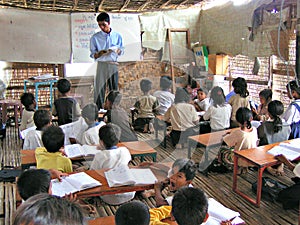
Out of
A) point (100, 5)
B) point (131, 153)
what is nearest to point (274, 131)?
point (131, 153)

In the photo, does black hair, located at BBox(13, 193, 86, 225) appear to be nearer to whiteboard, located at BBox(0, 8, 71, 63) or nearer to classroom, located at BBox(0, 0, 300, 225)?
classroom, located at BBox(0, 0, 300, 225)

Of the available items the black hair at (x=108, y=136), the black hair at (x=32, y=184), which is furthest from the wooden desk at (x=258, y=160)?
the black hair at (x=32, y=184)

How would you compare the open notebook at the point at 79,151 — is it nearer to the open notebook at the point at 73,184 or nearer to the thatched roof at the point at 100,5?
the open notebook at the point at 73,184

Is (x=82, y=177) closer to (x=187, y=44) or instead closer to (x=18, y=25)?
(x=18, y=25)

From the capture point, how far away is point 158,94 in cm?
540

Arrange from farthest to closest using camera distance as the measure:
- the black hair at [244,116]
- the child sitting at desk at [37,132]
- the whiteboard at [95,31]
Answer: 1. the whiteboard at [95,31]
2. the black hair at [244,116]
3. the child sitting at desk at [37,132]

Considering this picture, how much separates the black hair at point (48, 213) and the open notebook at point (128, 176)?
146cm

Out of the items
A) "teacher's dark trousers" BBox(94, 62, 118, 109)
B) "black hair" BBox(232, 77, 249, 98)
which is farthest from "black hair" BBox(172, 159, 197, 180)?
"teacher's dark trousers" BBox(94, 62, 118, 109)

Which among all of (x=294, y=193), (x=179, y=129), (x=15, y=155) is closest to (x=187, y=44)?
(x=179, y=129)

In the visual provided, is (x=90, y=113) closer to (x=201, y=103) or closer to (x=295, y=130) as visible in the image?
(x=201, y=103)

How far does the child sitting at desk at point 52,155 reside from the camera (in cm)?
258

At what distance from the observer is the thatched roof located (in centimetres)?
620

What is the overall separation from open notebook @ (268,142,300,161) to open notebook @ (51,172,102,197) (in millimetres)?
1772

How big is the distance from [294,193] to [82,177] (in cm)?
191
